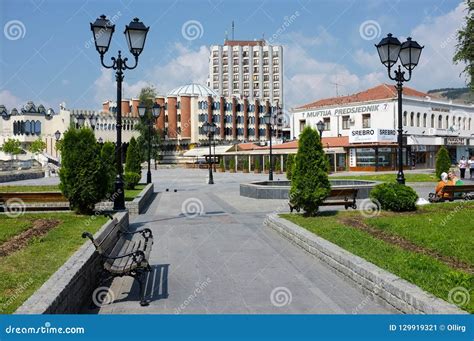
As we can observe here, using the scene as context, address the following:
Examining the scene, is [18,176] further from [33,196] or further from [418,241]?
[418,241]

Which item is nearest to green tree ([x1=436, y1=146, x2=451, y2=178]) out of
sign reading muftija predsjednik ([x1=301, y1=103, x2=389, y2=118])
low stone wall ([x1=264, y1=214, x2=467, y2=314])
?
low stone wall ([x1=264, y1=214, x2=467, y2=314])

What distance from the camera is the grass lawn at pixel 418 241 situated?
18.8ft

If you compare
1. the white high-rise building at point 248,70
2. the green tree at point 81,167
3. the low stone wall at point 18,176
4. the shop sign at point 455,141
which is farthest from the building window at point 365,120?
the white high-rise building at point 248,70

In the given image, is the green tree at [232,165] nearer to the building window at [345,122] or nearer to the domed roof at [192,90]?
the building window at [345,122]

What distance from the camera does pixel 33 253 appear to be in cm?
699

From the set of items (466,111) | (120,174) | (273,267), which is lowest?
(273,267)

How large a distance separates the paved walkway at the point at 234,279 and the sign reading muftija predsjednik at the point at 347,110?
128 feet

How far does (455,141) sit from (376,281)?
1962 inches

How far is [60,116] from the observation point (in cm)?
8438

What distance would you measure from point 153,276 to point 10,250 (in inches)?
87.7

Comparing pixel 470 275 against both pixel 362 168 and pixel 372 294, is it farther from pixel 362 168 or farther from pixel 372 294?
pixel 362 168

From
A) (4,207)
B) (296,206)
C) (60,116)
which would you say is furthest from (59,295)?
(60,116)

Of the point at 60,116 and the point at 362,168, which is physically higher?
the point at 60,116

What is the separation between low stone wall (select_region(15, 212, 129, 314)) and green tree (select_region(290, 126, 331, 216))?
216 inches
